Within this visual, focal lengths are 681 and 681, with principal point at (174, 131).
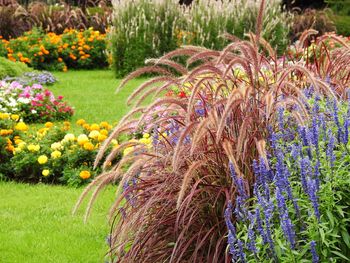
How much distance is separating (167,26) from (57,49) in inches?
125

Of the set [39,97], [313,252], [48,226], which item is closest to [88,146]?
[48,226]

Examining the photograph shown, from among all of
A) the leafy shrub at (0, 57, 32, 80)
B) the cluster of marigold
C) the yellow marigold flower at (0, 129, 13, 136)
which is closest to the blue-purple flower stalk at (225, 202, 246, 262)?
the yellow marigold flower at (0, 129, 13, 136)

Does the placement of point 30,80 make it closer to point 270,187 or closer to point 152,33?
point 152,33

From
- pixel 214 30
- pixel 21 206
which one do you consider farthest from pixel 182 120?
pixel 214 30

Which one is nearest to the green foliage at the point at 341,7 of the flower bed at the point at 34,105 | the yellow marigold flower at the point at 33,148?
the flower bed at the point at 34,105

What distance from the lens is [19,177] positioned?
21.4ft

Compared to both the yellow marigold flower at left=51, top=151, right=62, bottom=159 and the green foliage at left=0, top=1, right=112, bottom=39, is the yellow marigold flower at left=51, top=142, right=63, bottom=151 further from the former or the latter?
the green foliage at left=0, top=1, right=112, bottom=39

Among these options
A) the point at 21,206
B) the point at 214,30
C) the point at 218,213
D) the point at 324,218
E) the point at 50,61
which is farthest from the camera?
the point at 50,61

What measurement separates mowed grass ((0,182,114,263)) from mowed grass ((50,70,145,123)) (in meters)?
3.12

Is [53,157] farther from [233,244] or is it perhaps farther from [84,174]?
[233,244]

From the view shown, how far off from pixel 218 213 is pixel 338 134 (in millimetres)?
696

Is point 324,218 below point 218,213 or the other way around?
the other way around

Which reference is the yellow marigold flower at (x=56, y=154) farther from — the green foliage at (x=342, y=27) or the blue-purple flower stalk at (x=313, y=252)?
the green foliage at (x=342, y=27)

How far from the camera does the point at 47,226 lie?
5.06m
